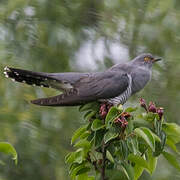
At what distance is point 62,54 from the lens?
5.16 metres

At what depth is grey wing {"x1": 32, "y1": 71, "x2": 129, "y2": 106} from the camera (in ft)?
10.1

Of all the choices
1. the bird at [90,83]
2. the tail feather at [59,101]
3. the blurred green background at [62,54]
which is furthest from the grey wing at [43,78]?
the blurred green background at [62,54]

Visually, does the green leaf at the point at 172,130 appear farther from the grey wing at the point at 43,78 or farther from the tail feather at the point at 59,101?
the grey wing at the point at 43,78

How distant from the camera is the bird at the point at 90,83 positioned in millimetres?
3120

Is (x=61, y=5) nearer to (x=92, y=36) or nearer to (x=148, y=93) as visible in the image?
(x=92, y=36)

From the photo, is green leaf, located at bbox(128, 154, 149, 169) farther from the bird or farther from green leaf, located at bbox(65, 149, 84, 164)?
the bird

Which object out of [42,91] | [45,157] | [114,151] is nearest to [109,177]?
[114,151]

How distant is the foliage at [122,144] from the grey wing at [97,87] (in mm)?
963

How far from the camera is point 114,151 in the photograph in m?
2.04

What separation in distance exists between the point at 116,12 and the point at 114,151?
328 centimetres

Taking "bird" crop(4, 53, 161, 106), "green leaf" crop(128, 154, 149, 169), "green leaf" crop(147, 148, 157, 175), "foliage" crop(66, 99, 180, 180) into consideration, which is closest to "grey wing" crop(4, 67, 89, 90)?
"bird" crop(4, 53, 161, 106)

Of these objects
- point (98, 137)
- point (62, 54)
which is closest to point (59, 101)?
point (98, 137)

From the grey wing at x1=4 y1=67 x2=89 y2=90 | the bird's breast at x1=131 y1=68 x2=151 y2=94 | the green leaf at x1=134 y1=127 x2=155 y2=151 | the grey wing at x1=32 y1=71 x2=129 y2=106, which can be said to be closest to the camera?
the green leaf at x1=134 y1=127 x2=155 y2=151

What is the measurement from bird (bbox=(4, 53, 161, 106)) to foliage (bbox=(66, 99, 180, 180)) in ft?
3.15
